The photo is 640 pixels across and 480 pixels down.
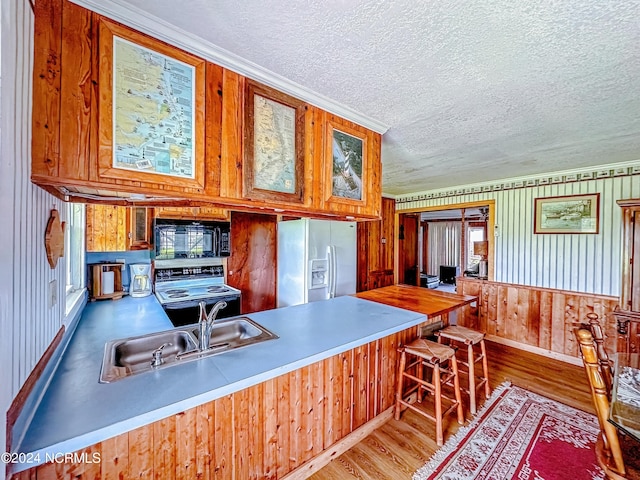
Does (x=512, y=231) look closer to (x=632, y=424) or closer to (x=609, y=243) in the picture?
(x=609, y=243)

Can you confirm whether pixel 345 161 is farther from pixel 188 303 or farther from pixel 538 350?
pixel 538 350

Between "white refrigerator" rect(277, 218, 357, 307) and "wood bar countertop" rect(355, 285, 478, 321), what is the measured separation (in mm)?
740

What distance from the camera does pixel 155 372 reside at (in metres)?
1.19

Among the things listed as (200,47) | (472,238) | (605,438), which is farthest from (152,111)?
(472,238)

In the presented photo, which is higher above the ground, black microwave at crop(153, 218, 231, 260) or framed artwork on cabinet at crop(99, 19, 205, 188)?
framed artwork on cabinet at crop(99, 19, 205, 188)

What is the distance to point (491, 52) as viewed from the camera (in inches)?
48.2

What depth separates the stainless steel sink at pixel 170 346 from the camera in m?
1.27

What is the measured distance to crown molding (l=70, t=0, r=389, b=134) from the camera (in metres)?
1.02

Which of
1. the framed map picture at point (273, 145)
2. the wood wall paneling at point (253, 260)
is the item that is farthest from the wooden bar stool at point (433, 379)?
the wood wall paneling at point (253, 260)

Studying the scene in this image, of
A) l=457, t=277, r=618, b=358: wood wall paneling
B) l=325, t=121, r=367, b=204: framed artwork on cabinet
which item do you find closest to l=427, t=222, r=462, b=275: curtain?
l=457, t=277, r=618, b=358: wood wall paneling

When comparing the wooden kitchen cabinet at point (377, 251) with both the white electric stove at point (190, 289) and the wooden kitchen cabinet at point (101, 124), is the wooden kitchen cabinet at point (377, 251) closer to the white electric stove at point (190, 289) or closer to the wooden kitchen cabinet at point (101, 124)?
the white electric stove at point (190, 289)

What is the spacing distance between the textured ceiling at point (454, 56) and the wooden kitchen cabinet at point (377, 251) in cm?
281

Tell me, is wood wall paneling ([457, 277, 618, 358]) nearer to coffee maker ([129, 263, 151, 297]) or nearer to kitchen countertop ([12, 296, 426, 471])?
kitchen countertop ([12, 296, 426, 471])

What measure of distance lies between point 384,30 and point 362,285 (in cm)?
412
